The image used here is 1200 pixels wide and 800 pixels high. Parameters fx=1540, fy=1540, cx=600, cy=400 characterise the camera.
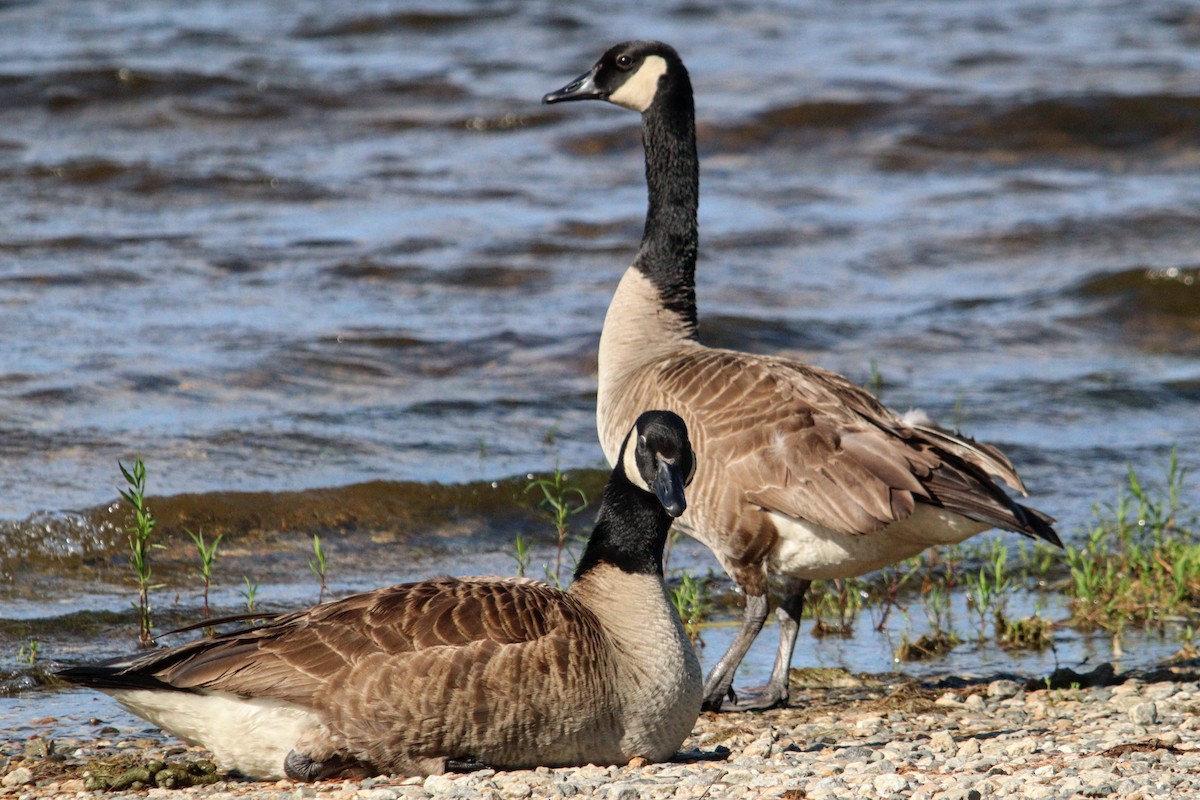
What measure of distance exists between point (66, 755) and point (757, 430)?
3047 mm

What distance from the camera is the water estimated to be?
380 inches

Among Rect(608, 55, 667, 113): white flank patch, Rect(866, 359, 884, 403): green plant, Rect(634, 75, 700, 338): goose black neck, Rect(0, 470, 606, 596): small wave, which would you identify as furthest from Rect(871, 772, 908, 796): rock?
Rect(866, 359, 884, 403): green plant

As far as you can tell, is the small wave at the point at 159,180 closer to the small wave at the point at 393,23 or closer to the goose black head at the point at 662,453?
the small wave at the point at 393,23

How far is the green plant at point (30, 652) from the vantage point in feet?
22.5

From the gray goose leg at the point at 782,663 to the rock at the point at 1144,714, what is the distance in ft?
4.72

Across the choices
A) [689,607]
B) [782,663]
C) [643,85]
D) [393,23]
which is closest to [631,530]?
[782,663]

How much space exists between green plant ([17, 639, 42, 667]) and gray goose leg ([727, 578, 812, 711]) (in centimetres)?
310

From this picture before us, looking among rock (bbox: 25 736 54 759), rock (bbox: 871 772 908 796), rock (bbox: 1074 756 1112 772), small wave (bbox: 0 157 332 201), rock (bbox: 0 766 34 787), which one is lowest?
rock (bbox: 25 736 54 759)

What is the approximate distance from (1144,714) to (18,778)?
421 centimetres

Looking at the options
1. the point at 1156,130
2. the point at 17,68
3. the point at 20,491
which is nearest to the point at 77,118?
the point at 17,68

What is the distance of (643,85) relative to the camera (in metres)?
8.80

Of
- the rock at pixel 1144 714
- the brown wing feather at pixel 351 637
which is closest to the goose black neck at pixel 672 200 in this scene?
the rock at pixel 1144 714

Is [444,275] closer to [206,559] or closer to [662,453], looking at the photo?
[206,559]

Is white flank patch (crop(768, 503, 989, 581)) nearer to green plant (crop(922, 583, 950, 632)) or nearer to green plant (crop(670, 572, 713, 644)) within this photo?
green plant (crop(670, 572, 713, 644))
